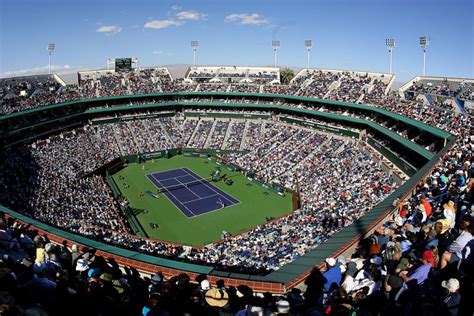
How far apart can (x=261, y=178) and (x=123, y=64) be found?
39.1m

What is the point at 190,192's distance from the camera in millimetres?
41062

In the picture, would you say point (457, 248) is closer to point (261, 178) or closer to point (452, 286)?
point (452, 286)

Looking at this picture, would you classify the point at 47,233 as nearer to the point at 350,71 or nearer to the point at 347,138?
the point at 347,138

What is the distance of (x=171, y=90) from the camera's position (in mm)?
64062

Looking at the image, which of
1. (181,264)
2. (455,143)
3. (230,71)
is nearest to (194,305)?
(181,264)

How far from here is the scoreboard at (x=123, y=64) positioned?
219 ft

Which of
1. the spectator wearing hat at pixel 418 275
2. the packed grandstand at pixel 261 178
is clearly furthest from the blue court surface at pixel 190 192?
the spectator wearing hat at pixel 418 275

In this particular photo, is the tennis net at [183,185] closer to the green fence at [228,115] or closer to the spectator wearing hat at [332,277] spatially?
the green fence at [228,115]

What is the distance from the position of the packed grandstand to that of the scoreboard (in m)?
1.75

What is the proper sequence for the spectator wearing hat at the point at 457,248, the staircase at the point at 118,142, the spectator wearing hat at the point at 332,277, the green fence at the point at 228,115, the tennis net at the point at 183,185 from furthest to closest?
1. the green fence at the point at 228,115
2. the staircase at the point at 118,142
3. the tennis net at the point at 183,185
4. the spectator wearing hat at the point at 332,277
5. the spectator wearing hat at the point at 457,248

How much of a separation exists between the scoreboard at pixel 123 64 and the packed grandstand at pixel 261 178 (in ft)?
5.74

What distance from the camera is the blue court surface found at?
36.8 metres

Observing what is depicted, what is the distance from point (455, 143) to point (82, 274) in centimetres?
2715

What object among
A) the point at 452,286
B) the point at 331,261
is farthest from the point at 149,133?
the point at 452,286
